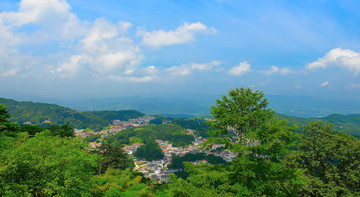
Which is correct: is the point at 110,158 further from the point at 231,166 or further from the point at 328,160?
the point at 328,160

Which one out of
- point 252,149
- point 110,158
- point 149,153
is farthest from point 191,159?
point 252,149

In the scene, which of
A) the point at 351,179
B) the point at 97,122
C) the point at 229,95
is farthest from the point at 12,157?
the point at 97,122

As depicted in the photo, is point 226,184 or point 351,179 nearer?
point 226,184

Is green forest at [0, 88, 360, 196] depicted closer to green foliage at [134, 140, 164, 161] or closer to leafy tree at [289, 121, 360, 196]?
leafy tree at [289, 121, 360, 196]

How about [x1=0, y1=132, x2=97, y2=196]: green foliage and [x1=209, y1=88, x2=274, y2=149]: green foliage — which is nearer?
[x1=0, y1=132, x2=97, y2=196]: green foliage

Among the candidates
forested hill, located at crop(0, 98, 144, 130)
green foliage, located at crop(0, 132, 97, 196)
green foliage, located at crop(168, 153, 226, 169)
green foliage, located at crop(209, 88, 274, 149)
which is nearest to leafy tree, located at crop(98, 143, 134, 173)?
green foliage, located at crop(0, 132, 97, 196)

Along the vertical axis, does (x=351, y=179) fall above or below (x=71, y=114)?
above

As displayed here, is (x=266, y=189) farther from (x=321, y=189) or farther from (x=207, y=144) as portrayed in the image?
(x=321, y=189)
